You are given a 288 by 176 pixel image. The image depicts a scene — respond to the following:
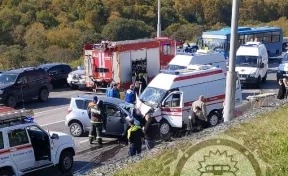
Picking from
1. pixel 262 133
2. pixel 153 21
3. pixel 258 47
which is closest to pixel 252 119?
pixel 262 133

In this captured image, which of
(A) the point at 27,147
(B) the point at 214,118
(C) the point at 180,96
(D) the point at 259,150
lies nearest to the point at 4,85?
(C) the point at 180,96

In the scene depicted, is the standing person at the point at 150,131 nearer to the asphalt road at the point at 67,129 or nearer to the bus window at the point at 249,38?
the asphalt road at the point at 67,129

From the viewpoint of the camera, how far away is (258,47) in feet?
99.9

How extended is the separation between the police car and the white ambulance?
4.58 m

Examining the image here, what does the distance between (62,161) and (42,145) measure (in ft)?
2.42

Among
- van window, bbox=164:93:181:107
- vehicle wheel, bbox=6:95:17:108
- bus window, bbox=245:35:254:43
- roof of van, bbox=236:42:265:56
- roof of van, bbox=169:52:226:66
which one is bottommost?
vehicle wheel, bbox=6:95:17:108

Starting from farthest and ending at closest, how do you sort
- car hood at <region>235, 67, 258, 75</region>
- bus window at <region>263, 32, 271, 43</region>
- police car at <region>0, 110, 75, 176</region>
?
bus window at <region>263, 32, 271, 43</region> < car hood at <region>235, 67, 258, 75</region> < police car at <region>0, 110, 75, 176</region>

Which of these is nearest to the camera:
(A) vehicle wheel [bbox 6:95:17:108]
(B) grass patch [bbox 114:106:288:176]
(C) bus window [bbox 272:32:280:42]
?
(B) grass patch [bbox 114:106:288:176]

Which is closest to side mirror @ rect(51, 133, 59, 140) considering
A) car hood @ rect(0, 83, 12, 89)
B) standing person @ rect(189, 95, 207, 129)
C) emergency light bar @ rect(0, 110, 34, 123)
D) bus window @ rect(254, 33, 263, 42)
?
emergency light bar @ rect(0, 110, 34, 123)

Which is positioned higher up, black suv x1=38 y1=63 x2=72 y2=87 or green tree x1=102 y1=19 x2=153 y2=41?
green tree x1=102 y1=19 x2=153 y2=41

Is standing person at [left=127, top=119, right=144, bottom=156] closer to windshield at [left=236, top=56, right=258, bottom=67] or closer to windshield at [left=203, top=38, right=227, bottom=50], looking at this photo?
windshield at [left=236, top=56, right=258, bottom=67]

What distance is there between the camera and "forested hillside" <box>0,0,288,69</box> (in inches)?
2120

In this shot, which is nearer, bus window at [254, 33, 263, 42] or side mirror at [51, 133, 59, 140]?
side mirror at [51, 133, 59, 140]

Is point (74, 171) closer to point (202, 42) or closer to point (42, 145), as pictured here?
point (42, 145)
